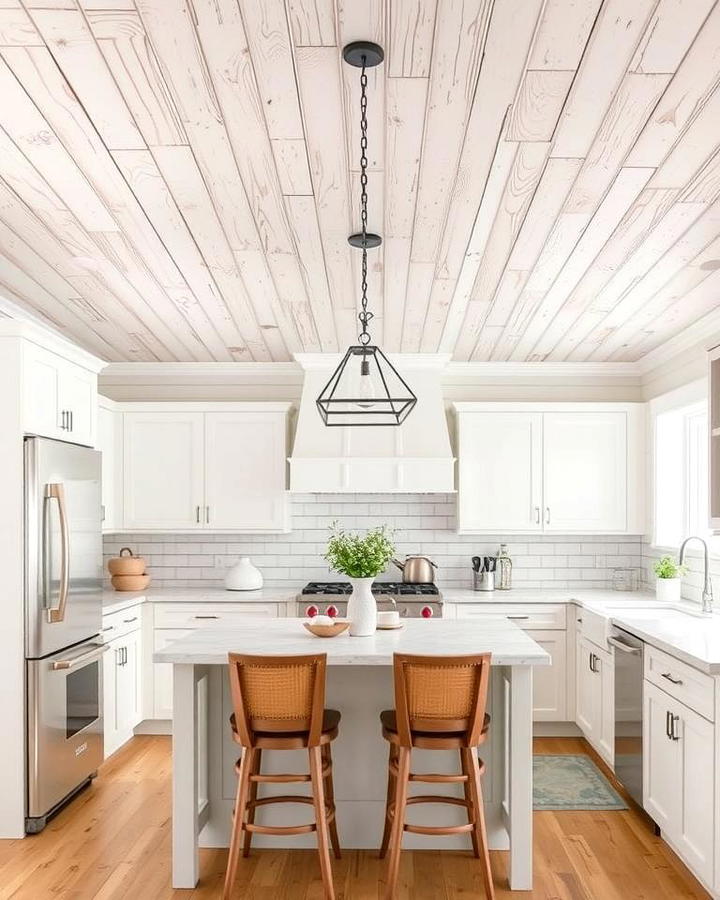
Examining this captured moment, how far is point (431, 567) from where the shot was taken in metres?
6.33

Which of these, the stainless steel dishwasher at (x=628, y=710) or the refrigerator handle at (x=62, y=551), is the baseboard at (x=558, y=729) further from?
the refrigerator handle at (x=62, y=551)

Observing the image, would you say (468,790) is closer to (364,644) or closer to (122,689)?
(364,644)

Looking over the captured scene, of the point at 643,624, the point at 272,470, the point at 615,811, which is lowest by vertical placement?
the point at 615,811

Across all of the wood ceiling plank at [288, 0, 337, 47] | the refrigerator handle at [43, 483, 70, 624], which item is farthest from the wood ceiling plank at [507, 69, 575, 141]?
the refrigerator handle at [43, 483, 70, 624]

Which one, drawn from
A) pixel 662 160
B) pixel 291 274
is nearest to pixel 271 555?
pixel 291 274

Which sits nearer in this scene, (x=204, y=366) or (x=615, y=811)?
(x=615, y=811)

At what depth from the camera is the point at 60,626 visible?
425 centimetres

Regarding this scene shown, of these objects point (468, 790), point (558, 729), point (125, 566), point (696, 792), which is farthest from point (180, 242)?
point (558, 729)

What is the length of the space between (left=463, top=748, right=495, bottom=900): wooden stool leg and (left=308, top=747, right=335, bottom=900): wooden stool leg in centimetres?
59

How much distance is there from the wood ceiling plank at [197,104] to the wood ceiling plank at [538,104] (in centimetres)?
87

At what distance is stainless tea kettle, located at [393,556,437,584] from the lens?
6254 mm

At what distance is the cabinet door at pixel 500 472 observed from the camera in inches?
246

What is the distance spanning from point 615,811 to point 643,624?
98 centimetres

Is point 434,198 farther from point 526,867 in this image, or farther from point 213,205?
point 526,867
